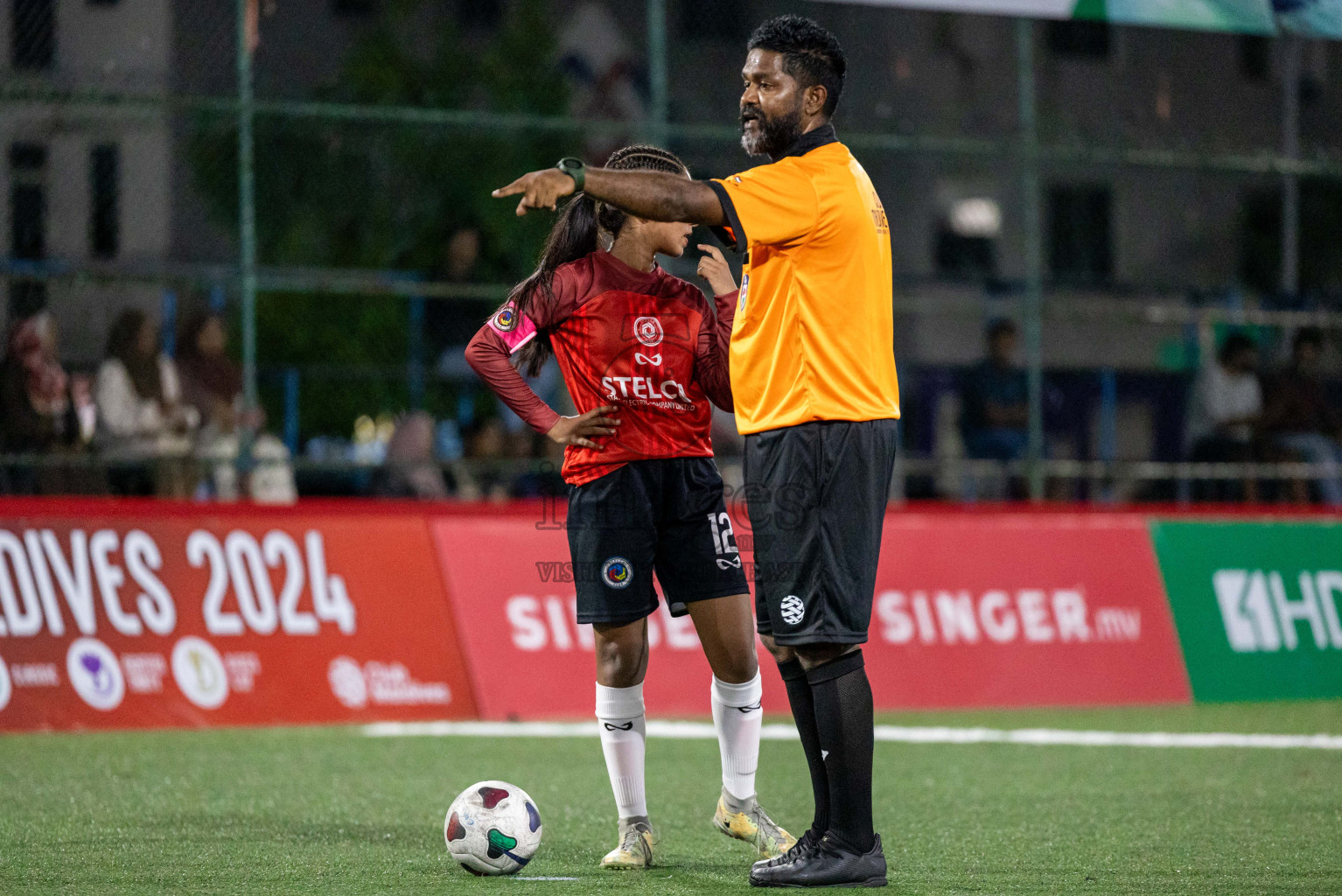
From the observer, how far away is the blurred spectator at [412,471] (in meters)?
12.1

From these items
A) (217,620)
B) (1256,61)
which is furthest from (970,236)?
(217,620)

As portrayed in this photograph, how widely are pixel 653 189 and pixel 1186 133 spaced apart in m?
26.0

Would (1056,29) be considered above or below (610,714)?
above

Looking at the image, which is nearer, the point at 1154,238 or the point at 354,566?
the point at 354,566

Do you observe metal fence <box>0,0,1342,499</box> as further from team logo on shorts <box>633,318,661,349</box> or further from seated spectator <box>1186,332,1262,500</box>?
team logo on shorts <box>633,318,661,349</box>

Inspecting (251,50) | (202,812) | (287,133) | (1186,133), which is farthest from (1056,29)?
(202,812)

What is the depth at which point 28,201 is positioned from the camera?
1126 cm

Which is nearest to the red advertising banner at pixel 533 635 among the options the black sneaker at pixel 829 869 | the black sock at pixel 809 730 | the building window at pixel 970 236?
the black sock at pixel 809 730

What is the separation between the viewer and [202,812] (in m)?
6.25

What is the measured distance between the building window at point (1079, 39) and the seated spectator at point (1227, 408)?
17.3 metres

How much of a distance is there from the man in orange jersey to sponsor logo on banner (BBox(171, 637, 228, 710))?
15.8 ft

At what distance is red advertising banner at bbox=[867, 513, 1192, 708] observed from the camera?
10.1 m

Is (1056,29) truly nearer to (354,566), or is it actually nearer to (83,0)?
(83,0)

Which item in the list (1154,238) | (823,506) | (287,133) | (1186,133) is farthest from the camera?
(1154,238)
